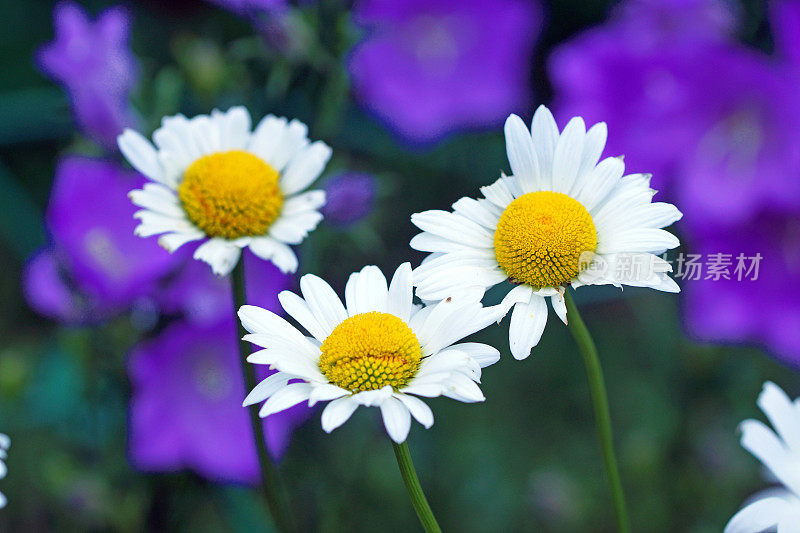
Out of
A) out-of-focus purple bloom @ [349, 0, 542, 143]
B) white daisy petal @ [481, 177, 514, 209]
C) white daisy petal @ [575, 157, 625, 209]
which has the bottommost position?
white daisy petal @ [575, 157, 625, 209]

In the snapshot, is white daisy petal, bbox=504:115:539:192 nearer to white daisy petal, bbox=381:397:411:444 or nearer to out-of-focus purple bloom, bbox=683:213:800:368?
white daisy petal, bbox=381:397:411:444

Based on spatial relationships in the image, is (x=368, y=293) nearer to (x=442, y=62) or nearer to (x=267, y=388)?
(x=267, y=388)

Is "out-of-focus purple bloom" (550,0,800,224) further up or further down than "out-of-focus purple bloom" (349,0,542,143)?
further down

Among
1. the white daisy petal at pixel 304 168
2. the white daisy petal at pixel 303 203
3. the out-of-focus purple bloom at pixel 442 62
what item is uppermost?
the out-of-focus purple bloom at pixel 442 62

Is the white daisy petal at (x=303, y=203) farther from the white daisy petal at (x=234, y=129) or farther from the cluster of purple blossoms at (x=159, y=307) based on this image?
the cluster of purple blossoms at (x=159, y=307)

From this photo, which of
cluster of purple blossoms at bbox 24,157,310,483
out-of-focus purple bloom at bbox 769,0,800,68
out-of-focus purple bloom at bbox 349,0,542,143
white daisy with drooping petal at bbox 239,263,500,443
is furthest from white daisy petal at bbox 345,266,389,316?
out-of-focus purple bloom at bbox 349,0,542,143

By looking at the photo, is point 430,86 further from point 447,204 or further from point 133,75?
point 133,75

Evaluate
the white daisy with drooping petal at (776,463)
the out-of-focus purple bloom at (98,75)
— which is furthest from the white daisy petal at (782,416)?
the out-of-focus purple bloom at (98,75)
